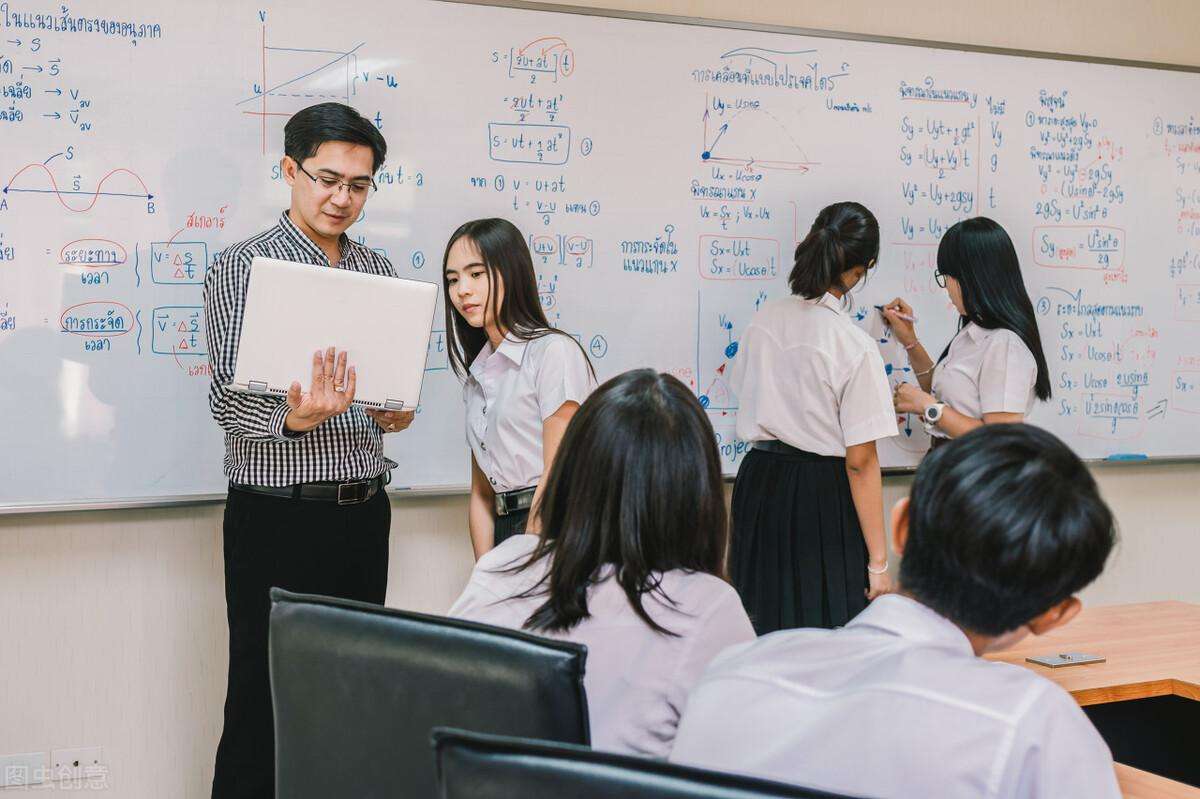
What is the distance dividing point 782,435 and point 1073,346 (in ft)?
3.88

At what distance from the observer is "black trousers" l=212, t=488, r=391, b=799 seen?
2.03 meters

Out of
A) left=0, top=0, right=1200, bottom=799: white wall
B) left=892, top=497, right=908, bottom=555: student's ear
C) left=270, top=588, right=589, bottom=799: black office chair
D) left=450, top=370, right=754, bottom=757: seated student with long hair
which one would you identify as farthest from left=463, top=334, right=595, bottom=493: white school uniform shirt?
left=892, top=497, right=908, bottom=555: student's ear

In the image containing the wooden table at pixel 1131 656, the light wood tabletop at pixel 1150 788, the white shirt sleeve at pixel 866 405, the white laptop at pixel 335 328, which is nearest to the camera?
the light wood tabletop at pixel 1150 788

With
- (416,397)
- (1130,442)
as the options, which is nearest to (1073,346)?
(1130,442)

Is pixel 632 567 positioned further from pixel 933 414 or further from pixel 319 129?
pixel 933 414

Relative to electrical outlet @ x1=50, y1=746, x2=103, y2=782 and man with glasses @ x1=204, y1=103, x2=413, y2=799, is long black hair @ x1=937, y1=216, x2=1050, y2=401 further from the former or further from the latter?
electrical outlet @ x1=50, y1=746, x2=103, y2=782

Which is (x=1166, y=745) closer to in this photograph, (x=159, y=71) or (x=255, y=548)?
(x=255, y=548)

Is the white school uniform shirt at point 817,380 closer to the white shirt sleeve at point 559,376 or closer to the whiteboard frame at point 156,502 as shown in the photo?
the whiteboard frame at point 156,502

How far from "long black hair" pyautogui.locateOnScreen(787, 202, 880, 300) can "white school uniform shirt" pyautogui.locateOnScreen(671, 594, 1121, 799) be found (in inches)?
70.4

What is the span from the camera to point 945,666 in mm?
807

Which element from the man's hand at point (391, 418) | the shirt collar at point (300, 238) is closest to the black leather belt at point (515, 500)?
the man's hand at point (391, 418)

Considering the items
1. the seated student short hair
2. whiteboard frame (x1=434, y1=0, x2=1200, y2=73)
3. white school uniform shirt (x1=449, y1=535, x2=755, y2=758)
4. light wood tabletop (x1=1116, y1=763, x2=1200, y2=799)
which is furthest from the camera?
whiteboard frame (x1=434, y1=0, x2=1200, y2=73)

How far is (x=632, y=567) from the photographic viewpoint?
1163mm

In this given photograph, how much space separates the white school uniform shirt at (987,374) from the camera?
A: 274cm
